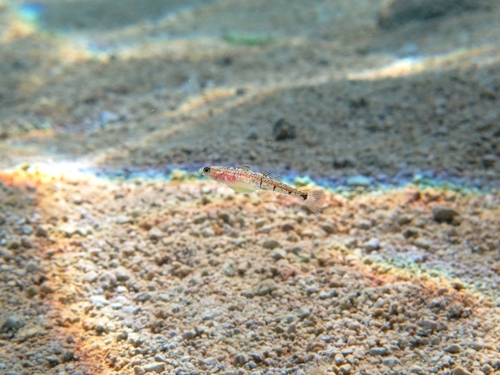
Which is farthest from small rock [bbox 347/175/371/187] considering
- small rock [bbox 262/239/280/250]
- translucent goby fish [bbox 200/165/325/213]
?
translucent goby fish [bbox 200/165/325/213]

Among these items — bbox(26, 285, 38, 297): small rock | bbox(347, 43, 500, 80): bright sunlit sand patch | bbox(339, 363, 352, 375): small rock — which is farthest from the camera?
bbox(347, 43, 500, 80): bright sunlit sand patch

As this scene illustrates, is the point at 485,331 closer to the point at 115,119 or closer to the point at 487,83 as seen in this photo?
the point at 487,83

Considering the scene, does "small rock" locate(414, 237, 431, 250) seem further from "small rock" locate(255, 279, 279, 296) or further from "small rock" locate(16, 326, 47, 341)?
"small rock" locate(16, 326, 47, 341)

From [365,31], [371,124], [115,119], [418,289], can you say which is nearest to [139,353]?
[418,289]

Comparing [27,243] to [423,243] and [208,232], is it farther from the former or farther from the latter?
[423,243]

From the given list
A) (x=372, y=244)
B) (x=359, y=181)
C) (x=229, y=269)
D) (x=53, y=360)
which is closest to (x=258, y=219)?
(x=229, y=269)

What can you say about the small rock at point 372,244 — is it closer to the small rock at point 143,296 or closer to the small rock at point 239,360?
the small rock at point 239,360
